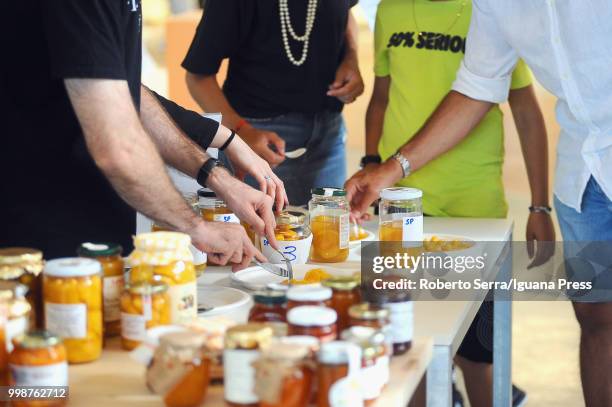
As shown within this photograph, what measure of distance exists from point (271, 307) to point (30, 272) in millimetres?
380

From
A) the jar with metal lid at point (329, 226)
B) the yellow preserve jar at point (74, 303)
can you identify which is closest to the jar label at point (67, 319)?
the yellow preserve jar at point (74, 303)

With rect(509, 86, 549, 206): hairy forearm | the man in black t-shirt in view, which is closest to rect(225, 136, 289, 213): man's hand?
the man in black t-shirt

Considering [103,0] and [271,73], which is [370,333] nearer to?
[103,0]

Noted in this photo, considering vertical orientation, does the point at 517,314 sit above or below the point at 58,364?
below

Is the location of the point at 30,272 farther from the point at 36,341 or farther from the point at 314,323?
the point at 314,323

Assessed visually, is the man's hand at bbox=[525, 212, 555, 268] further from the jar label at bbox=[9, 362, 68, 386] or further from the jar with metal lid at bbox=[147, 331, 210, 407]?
the jar label at bbox=[9, 362, 68, 386]

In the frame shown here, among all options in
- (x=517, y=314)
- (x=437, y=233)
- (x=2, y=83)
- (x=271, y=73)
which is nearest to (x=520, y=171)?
(x=517, y=314)

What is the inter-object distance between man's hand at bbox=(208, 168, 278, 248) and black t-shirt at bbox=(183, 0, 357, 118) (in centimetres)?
114

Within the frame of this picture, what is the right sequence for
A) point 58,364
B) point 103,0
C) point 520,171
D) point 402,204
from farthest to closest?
point 520,171 < point 402,204 < point 103,0 < point 58,364

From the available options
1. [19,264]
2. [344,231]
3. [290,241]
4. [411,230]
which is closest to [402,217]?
[411,230]

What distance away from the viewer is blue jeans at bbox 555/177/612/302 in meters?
2.42

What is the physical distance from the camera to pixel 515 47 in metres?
2.48

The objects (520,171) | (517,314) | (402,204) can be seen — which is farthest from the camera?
(520,171)

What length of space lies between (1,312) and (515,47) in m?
1.62
